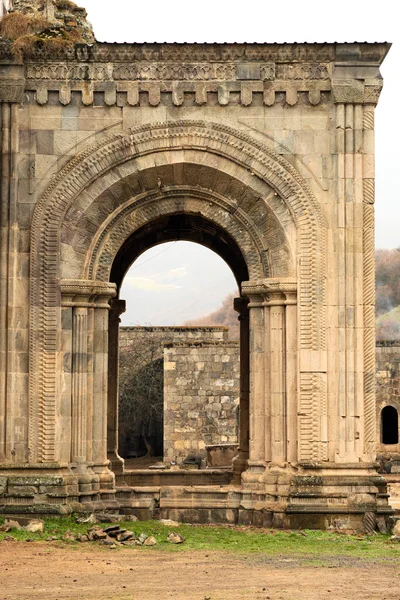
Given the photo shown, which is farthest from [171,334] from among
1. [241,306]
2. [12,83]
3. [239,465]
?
[12,83]

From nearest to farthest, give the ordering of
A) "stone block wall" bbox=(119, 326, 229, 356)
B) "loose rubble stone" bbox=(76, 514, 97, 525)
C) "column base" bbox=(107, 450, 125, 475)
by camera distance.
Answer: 1. "loose rubble stone" bbox=(76, 514, 97, 525)
2. "column base" bbox=(107, 450, 125, 475)
3. "stone block wall" bbox=(119, 326, 229, 356)

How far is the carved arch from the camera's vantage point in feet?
A: 62.9

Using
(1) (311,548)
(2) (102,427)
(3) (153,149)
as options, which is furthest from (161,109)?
(1) (311,548)

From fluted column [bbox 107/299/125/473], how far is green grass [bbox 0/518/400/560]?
386cm

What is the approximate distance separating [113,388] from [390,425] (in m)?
16.6

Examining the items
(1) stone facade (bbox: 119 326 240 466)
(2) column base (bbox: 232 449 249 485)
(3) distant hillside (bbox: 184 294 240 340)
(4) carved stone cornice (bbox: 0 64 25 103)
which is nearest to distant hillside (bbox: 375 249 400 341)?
(3) distant hillside (bbox: 184 294 240 340)

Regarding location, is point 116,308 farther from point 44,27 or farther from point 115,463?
point 44,27

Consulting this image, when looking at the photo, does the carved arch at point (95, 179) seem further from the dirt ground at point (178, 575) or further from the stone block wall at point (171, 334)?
the stone block wall at point (171, 334)

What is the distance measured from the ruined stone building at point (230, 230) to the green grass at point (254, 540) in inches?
25.9

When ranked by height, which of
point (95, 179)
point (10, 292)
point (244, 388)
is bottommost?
point (244, 388)

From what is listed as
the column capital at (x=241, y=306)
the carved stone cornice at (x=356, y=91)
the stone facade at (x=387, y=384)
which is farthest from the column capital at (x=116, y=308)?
the stone facade at (x=387, y=384)

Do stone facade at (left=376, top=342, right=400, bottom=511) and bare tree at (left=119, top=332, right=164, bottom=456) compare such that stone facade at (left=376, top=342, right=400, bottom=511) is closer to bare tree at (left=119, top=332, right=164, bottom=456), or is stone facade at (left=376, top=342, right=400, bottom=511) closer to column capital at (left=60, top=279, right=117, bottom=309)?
bare tree at (left=119, top=332, right=164, bottom=456)

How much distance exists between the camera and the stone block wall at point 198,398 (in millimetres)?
35250

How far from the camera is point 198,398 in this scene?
35.4m
